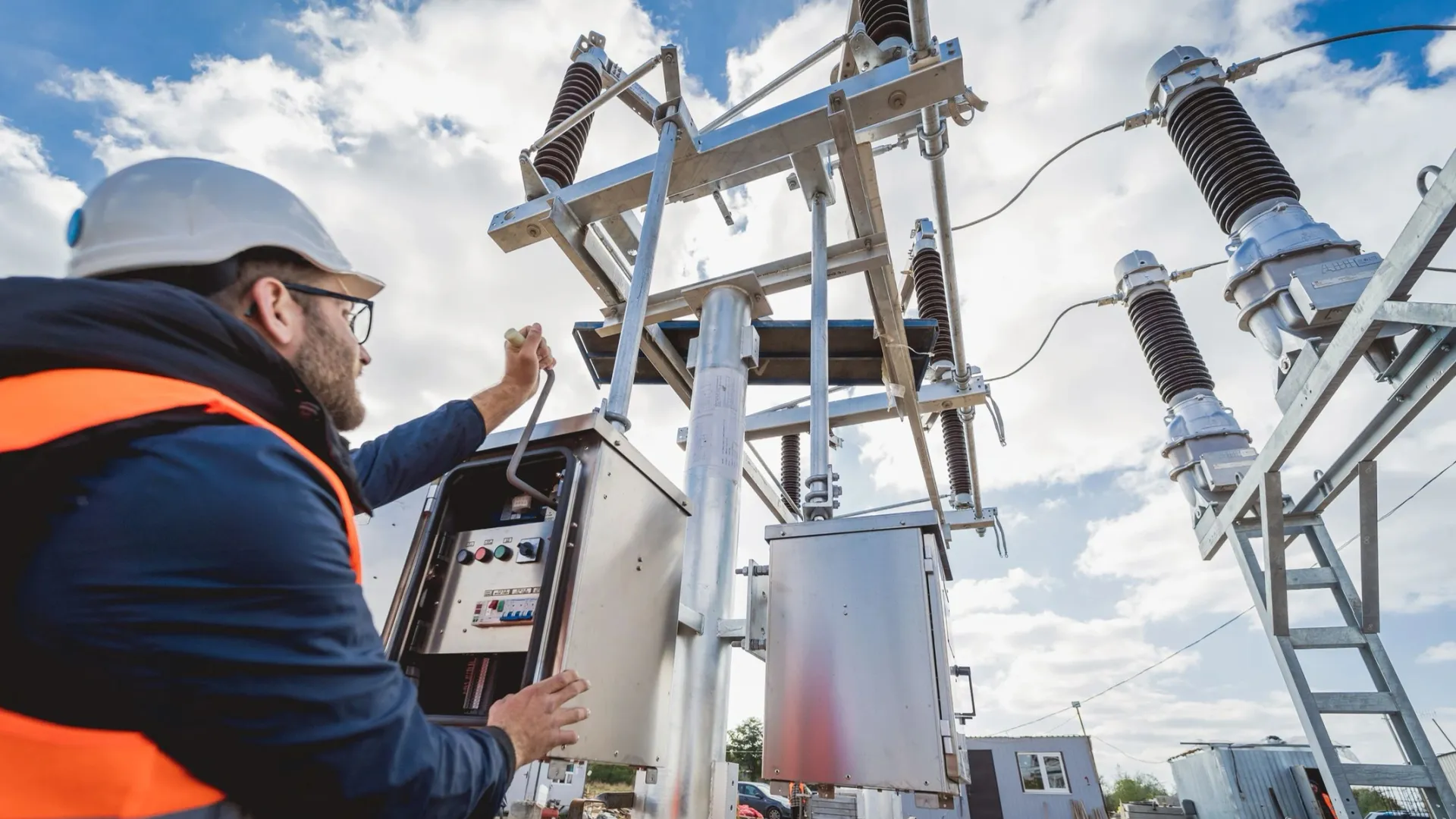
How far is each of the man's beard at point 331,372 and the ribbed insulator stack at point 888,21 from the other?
12.4 ft

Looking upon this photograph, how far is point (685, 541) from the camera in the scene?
9.98 ft

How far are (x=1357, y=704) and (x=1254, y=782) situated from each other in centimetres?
1655

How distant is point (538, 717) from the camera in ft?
4.24

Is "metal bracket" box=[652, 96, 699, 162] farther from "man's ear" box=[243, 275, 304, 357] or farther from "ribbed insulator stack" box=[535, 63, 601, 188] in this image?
"man's ear" box=[243, 275, 304, 357]

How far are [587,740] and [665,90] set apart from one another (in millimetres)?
3406

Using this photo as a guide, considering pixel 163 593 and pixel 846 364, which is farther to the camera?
pixel 846 364

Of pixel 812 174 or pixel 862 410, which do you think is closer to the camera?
pixel 812 174

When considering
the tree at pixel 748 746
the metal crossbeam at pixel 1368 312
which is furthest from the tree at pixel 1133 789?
the metal crossbeam at pixel 1368 312

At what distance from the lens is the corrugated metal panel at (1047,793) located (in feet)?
57.4

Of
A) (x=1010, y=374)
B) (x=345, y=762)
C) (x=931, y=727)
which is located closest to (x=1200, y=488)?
(x=1010, y=374)

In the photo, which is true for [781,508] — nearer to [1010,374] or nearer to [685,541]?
[1010,374]

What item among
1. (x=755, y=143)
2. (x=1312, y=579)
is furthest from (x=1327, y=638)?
(x=755, y=143)

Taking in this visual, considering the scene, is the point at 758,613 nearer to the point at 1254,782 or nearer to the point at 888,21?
the point at 888,21

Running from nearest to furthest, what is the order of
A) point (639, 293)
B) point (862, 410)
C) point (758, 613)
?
point (639, 293) → point (758, 613) → point (862, 410)
